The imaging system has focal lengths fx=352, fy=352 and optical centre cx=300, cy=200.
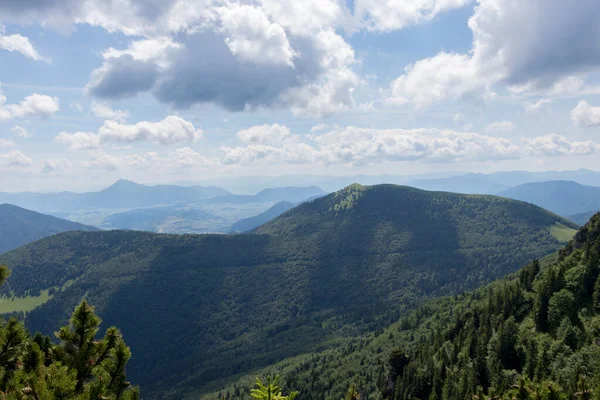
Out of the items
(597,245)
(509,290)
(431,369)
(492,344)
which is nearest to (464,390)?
(492,344)

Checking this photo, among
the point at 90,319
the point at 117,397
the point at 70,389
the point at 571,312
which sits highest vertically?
the point at 90,319

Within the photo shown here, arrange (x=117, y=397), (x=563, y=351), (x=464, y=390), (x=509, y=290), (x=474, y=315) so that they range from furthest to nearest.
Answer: (x=474, y=315) < (x=509, y=290) < (x=464, y=390) < (x=563, y=351) < (x=117, y=397)

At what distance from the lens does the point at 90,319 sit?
779 inches

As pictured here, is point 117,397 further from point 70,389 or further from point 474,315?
point 474,315

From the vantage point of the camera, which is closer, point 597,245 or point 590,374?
point 590,374

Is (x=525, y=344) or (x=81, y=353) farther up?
(x=81, y=353)

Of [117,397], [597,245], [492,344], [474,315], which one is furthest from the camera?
[474,315]

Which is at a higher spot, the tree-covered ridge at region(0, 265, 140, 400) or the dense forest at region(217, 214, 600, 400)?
the tree-covered ridge at region(0, 265, 140, 400)

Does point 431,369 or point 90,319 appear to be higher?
point 90,319

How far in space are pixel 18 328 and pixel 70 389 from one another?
7658mm

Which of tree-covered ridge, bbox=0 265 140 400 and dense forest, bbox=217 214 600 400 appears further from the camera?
dense forest, bbox=217 214 600 400

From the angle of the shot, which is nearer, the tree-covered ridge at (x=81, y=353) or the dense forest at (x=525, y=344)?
the tree-covered ridge at (x=81, y=353)

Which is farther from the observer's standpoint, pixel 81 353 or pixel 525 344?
pixel 525 344

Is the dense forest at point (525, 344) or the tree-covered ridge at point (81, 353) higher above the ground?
the tree-covered ridge at point (81, 353)
